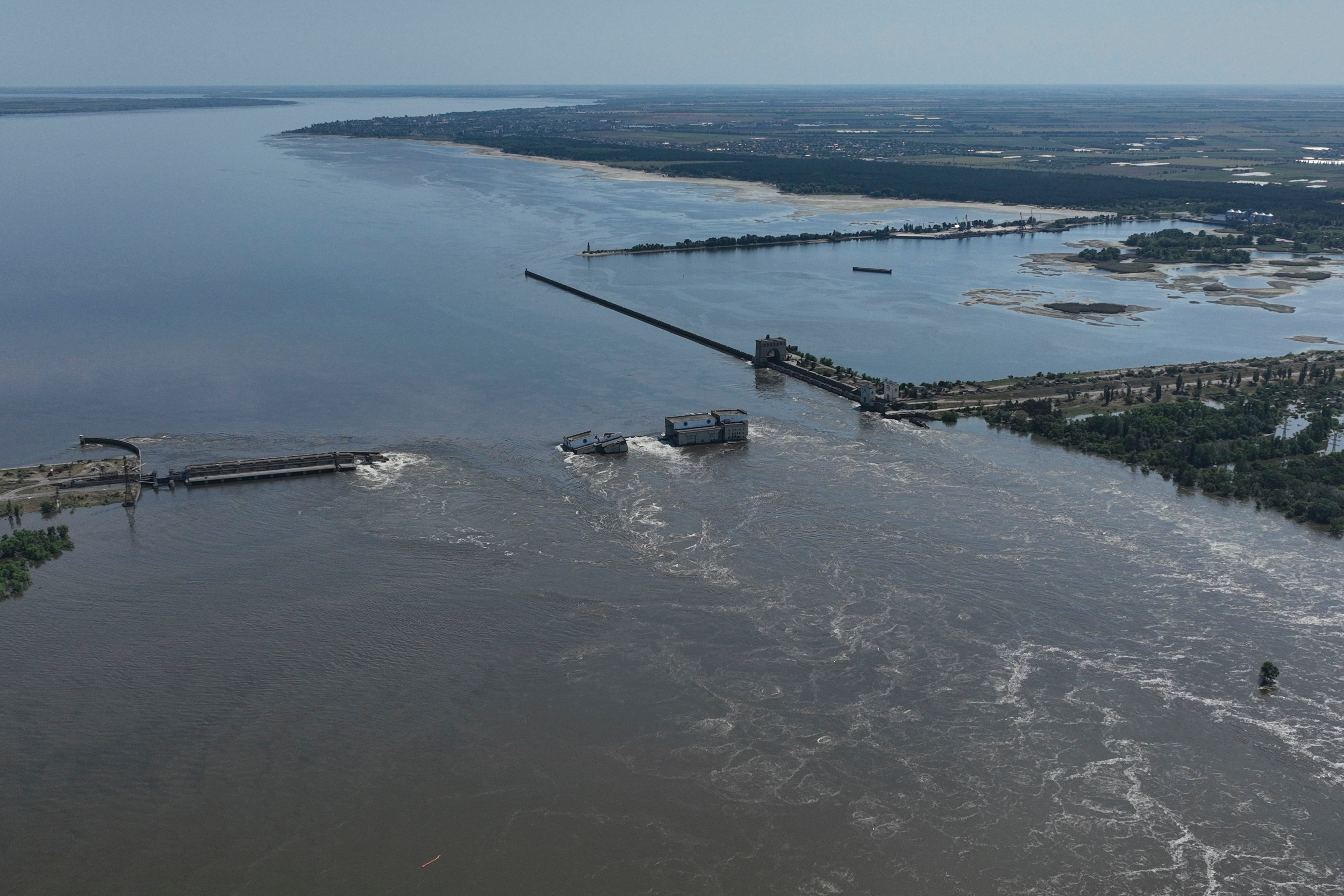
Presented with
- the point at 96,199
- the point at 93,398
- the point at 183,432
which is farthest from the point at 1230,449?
the point at 96,199

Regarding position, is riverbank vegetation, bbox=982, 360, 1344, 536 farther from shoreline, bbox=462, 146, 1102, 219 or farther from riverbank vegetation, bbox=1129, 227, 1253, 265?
shoreline, bbox=462, 146, 1102, 219

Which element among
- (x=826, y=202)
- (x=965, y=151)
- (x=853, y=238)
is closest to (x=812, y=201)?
(x=826, y=202)

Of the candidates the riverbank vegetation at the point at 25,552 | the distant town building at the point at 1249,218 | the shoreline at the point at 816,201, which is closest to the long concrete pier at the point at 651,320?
the riverbank vegetation at the point at 25,552

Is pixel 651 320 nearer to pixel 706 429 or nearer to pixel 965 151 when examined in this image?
pixel 706 429

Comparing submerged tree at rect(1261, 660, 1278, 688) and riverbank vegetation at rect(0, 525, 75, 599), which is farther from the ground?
riverbank vegetation at rect(0, 525, 75, 599)

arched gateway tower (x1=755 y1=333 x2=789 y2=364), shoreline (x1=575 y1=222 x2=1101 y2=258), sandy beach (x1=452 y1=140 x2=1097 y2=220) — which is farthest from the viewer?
sandy beach (x1=452 y1=140 x2=1097 y2=220)

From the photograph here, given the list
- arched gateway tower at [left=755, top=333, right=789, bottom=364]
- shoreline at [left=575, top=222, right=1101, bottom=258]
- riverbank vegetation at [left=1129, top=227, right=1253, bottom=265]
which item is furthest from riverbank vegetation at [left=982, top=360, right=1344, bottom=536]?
shoreline at [left=575, top=222, right=1101, bottom=258]
